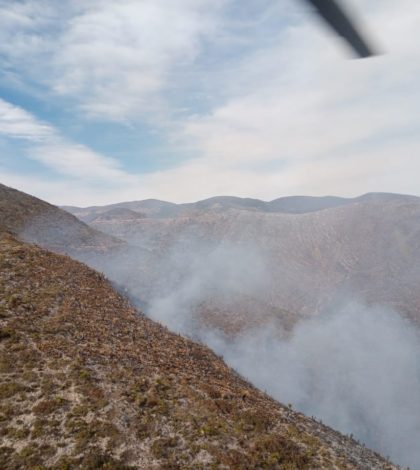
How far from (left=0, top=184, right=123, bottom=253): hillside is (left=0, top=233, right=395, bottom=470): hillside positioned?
105 feet

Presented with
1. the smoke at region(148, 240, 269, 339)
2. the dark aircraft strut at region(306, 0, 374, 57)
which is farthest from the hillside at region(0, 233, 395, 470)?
the smoke at region(148, 240, 269, 339)

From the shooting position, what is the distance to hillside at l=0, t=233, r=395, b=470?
13.0 metres

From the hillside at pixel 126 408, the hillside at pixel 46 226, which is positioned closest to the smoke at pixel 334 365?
the hillside at pixel 46 226

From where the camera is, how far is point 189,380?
19.1 m

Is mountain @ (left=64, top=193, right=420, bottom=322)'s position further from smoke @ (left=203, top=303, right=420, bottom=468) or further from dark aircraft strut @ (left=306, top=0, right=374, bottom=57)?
dark aircraft strut @ (left=306, top=0, right=374, bottom=57)

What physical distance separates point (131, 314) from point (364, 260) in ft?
273

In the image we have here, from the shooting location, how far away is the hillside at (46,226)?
176 ft

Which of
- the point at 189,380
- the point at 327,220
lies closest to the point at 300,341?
the point at 189,380

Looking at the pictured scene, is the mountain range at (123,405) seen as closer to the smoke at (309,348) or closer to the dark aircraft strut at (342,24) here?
the dark aircraft strut at (342,24)

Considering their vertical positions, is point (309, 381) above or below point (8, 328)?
below

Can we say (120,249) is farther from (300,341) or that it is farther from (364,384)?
(364,384)

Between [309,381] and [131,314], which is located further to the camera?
[309,381]

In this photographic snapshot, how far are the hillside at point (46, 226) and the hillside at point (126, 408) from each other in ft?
105

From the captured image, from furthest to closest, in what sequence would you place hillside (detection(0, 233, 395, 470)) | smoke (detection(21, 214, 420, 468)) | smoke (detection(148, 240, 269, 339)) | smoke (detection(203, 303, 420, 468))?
smoke (detection(148, 240, 269, 339)) < smoke (detection(21, 214, 420, 468)) < smoke (detection(203, 303, 420, 468)) < hillside (detection(0, 233, 395, 470))
